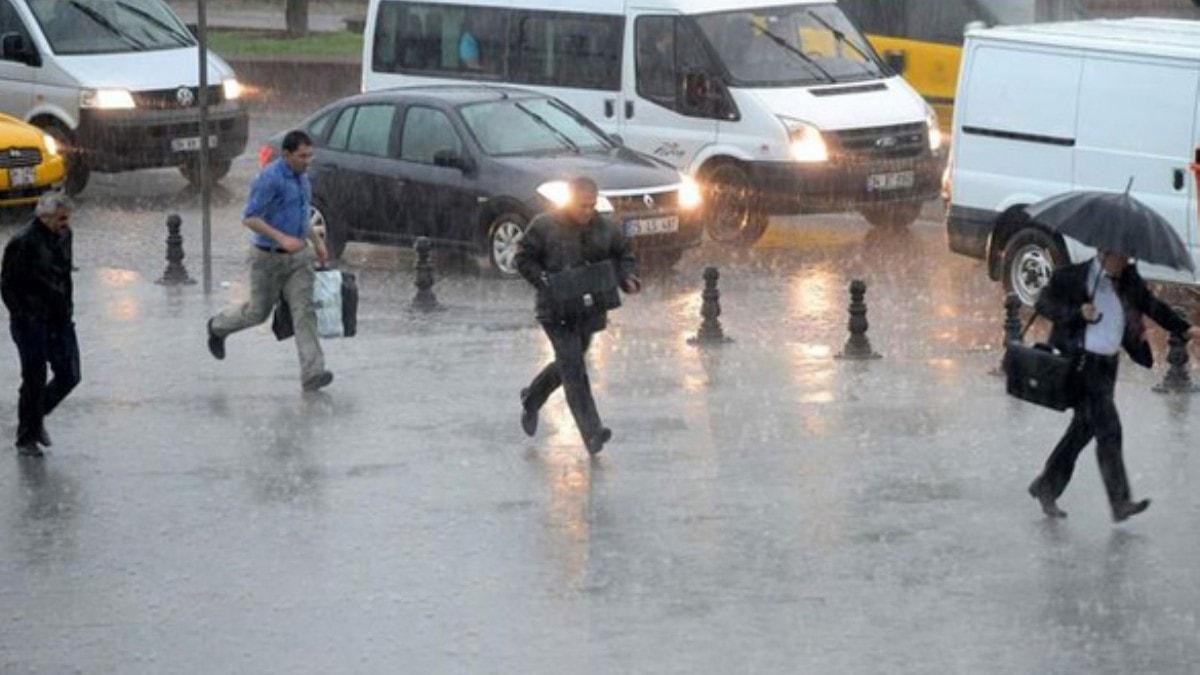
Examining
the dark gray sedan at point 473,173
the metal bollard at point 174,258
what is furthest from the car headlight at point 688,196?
the metal bollard at point 174,258

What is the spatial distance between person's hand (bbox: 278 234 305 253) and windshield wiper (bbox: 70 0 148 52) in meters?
11.3

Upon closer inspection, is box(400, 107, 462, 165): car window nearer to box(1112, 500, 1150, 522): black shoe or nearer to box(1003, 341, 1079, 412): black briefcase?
box(1003, 341, 1079, 412): black briefcase

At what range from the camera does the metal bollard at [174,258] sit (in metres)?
20.9

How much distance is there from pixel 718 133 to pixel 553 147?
1868 millimetres

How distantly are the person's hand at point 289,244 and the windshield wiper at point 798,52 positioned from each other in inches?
319

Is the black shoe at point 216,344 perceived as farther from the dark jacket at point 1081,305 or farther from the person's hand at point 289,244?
the dark jacket at point 1081,305

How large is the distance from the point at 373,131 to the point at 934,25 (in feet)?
25.0

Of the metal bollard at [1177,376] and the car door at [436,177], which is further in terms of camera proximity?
the car door at [436,177]

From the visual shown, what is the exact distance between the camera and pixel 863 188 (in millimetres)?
23062

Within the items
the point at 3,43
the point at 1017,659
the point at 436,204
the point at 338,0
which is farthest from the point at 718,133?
the point at 338,0

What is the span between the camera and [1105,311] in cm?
1274

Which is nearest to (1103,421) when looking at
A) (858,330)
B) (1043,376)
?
(1043,376)

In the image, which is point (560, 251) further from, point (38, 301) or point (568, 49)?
point (568, 49)

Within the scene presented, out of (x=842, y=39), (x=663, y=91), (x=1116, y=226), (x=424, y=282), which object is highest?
(x=1116, y=226)
